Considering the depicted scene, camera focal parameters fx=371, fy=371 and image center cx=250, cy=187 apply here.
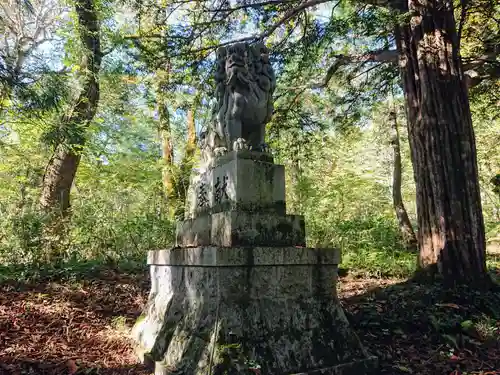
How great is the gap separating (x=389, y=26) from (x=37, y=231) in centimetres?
625

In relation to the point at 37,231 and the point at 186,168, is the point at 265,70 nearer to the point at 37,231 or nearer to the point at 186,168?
the point at 37,231

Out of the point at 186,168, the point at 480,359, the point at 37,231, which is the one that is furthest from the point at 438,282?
the point at 186,168

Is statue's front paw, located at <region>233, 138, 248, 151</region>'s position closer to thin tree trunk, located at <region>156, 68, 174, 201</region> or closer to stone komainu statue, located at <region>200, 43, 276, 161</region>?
stone komainu statue, located at <region>200, 43, 276, 161</region>

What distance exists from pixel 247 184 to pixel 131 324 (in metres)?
2.59

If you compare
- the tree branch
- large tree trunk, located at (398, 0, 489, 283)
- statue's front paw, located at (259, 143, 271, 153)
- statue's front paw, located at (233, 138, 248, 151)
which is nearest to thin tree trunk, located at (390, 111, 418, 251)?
large tree trunk, located at (398, 0, 489, 283)

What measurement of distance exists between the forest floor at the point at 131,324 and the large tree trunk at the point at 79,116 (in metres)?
2.60

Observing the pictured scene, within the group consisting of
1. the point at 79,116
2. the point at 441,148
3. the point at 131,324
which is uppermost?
the point at 79,116

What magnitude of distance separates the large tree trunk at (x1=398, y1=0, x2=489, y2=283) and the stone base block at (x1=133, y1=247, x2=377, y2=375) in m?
2.36

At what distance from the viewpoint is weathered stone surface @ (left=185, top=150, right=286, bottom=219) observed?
11.3ft

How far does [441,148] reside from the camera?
529 centimetres

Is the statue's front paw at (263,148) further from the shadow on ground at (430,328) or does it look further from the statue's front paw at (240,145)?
the shadow on ground at (430,328)

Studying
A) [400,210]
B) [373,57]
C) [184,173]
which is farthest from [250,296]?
[184,173]

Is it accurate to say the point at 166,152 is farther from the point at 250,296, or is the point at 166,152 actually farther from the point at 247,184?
the point at 250,296

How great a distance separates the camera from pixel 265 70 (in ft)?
13.2
